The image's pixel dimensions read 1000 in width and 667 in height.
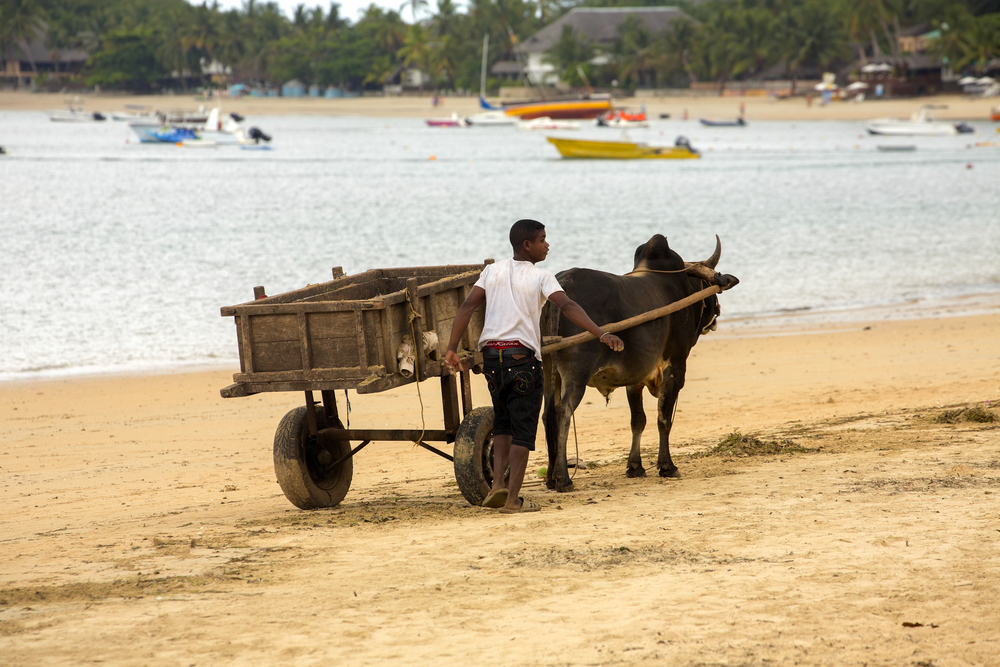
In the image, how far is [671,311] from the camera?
7457 mm

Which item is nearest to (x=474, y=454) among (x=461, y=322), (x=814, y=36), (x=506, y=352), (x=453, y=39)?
(x=506, y=352)

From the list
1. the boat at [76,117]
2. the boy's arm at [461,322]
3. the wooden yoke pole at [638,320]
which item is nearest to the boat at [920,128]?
the wooden yoke pole at [638,320]

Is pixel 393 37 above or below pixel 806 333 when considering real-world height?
above

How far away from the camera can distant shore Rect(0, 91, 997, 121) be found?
95312 mm

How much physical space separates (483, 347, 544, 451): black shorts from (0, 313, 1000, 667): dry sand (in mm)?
582

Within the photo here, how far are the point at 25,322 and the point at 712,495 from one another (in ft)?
50.4

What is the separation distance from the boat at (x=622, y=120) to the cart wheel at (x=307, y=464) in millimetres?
90007

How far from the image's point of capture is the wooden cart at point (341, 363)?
6195mm

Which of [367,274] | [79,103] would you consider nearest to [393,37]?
[79,103]

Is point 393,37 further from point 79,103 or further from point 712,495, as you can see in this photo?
point 712,495

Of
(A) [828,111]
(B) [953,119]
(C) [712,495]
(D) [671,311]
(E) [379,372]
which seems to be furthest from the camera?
(A) [828,111]

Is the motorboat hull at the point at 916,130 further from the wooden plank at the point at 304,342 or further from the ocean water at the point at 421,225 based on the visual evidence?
the wooden plank at the point at 304,342

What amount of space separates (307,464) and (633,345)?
252cm

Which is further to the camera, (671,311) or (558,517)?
(671,311)
